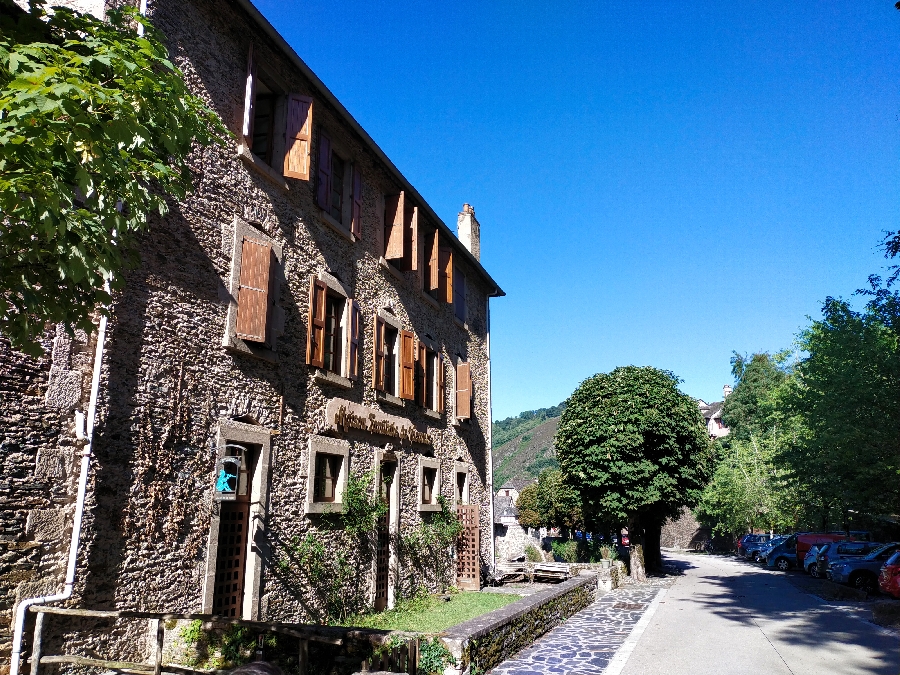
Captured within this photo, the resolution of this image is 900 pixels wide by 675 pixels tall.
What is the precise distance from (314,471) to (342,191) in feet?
18.8

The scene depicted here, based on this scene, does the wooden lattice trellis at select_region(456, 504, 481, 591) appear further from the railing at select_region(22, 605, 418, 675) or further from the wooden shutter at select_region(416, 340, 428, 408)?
the railing at select_region(22, 605, 418, 675)

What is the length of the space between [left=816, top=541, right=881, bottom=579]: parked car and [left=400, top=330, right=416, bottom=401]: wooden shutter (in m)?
15.6

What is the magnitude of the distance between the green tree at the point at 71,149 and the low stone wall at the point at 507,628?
19.9ft

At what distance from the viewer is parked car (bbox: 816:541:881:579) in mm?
20969

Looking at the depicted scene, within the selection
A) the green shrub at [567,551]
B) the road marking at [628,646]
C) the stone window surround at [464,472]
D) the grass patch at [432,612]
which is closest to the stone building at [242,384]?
the grass patch at [432,612]

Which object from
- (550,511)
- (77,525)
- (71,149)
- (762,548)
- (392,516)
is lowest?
(762,548)

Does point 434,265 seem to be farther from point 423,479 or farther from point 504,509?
point 504,509

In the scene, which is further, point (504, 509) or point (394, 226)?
point (504, 509)

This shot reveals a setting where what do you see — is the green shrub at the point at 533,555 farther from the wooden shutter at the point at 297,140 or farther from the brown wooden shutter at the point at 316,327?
the wooden shutter at the point at 297,140

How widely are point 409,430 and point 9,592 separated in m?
9.24

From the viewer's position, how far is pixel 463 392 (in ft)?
60.1

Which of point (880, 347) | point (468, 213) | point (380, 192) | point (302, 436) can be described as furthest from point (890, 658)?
point (468, 213)

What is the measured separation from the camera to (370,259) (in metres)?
13.8

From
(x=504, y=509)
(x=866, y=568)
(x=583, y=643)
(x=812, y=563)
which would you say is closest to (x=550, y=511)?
(x=504, y=509)
